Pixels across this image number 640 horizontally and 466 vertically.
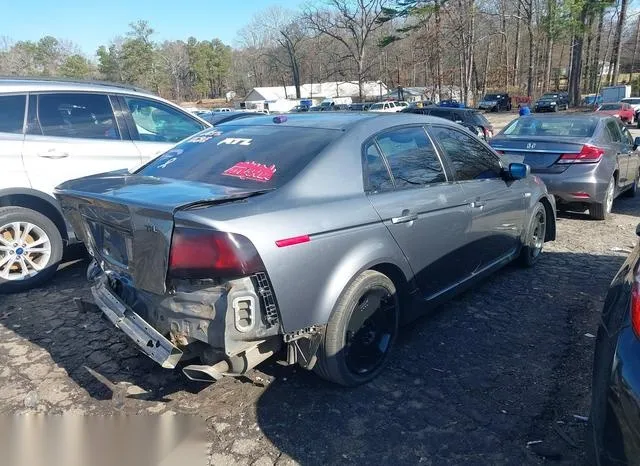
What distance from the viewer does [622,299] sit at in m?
2.10

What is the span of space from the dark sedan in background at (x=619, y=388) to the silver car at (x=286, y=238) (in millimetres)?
1311

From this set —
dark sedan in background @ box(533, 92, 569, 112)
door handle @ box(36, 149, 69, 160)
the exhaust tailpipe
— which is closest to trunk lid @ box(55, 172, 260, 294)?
the exhaust tailpipe

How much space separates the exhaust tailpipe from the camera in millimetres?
2539

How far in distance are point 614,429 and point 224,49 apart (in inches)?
4537

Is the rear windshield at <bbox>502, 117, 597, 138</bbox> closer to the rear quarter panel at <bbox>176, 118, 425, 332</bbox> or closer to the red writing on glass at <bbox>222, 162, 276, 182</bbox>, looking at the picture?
the rear quarter panel at <bbox>176, 118, 425, 332</bbox>

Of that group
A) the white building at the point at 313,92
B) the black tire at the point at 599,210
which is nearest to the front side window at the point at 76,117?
the black tire at the point at 599,210

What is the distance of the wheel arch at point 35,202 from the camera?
4566 millimetres

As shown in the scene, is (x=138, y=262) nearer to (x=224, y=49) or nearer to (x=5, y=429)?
(x=5, y=429)

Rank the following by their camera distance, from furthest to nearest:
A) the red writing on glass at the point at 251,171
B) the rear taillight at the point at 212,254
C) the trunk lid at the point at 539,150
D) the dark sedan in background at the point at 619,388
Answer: the trunk lid at the point at 539,150 < the red writing on glass at the point at 251,171 < the rear taillight at the point at 212,254 < the dark sedan in background at the point at 619,388

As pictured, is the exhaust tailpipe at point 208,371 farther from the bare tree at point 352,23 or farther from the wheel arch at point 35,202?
the bare tree at point 352,23

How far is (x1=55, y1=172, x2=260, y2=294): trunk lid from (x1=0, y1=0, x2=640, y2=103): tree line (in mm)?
36522

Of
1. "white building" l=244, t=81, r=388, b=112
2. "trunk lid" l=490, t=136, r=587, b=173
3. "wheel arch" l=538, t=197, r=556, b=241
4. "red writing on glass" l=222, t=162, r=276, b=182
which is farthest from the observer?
"white building" l=244, t=81, r=388, b=112

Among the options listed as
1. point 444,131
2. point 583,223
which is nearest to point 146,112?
point 444,131

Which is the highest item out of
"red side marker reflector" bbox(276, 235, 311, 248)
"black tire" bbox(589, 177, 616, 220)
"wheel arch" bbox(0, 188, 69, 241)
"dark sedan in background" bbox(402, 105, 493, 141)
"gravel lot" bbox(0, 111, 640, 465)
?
"red side marker reflector" bbox(276, 235, 311, 248)
